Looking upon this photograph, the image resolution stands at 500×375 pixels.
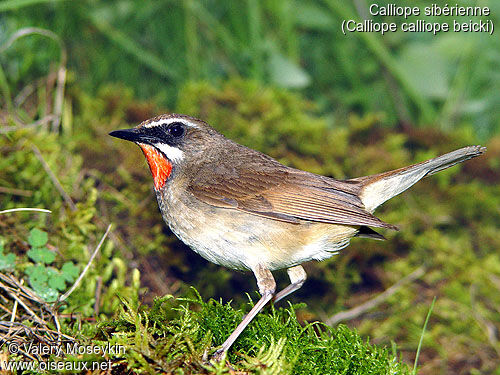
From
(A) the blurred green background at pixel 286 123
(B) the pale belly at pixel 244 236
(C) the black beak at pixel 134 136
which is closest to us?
(B) the pale belly at pixel 244 236

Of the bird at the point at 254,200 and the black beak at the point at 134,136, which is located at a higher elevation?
the black beak at the point at 134,136

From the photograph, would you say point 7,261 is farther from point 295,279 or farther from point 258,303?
point 295,279

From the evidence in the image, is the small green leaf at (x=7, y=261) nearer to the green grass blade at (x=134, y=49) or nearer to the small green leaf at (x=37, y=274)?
the small green leaf at (x=37, y=274)

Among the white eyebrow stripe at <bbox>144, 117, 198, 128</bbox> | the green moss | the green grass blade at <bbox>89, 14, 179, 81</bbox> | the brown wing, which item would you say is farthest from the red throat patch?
the green grass blade at <bbox>89, 14, 179, 81</bbox>

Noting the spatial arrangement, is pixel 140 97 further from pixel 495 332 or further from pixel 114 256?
pixel 495 332

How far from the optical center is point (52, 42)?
23.6 feet

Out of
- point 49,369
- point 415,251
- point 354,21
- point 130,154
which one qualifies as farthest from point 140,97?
point 49,369

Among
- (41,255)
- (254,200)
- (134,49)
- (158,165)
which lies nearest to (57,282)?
(41,255)

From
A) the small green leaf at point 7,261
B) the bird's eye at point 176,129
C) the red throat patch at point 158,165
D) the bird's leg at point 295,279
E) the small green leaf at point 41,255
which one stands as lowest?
the bird's leg at point 295,279

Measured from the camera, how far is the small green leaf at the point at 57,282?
393 cm

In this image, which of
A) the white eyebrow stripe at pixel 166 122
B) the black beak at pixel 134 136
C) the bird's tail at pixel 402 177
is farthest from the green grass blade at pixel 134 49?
the bird's tail at pixel 402 177

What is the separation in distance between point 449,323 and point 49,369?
460 cm

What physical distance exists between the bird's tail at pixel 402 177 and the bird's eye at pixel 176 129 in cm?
149

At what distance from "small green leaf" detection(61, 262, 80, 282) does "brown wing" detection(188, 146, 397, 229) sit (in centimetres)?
105
